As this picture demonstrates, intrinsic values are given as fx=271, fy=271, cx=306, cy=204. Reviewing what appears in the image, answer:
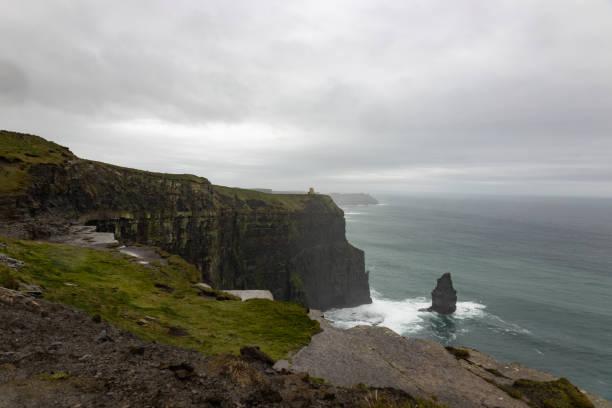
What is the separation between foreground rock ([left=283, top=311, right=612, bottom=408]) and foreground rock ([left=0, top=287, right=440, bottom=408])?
3.88 feet

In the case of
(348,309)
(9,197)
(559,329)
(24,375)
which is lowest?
(348,309)

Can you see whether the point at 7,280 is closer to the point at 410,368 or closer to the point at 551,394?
the point at 410,368

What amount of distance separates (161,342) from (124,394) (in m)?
4.28

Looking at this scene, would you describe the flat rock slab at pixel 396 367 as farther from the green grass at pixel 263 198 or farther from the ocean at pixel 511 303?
the ocean at pixel 511 303

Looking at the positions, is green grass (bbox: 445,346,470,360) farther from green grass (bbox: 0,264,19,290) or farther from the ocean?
the ocean

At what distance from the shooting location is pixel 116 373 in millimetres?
7340

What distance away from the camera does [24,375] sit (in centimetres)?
664

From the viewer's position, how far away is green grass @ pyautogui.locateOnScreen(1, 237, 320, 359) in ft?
37.9

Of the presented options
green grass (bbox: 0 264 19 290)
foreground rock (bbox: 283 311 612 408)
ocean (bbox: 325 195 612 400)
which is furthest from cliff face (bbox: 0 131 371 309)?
foreground rock (bbox: 283 311 612 408)

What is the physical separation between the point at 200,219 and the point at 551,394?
162 feet

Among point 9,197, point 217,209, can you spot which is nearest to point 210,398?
point 9,197

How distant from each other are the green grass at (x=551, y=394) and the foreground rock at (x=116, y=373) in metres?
7.24

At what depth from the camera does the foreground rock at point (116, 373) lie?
6.39 m

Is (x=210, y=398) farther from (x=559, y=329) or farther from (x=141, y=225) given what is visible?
(x=559, y=329)
